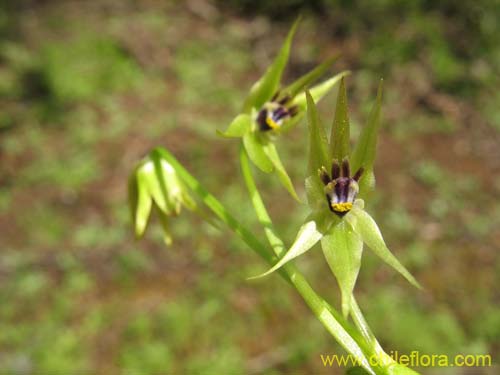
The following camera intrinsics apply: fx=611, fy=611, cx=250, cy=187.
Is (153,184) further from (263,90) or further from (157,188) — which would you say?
(263,90)

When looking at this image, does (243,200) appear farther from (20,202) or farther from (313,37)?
(313,37)

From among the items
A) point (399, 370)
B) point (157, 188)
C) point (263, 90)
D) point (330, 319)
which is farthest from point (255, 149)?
point (399, 370)

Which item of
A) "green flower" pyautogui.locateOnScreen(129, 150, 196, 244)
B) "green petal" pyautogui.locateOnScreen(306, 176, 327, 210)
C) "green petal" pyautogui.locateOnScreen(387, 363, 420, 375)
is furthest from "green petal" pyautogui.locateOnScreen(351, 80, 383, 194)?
"green flower" pyautogui.locateOnScreen(129, 150, 196, 244)

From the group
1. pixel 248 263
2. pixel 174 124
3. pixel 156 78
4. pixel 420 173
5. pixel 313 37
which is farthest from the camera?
pixel 313 37

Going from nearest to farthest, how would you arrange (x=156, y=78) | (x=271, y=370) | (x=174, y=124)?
(x=271, y=370), (x=174, y=124), (x=156, y=78)

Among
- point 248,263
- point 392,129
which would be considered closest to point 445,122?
point 392,129
